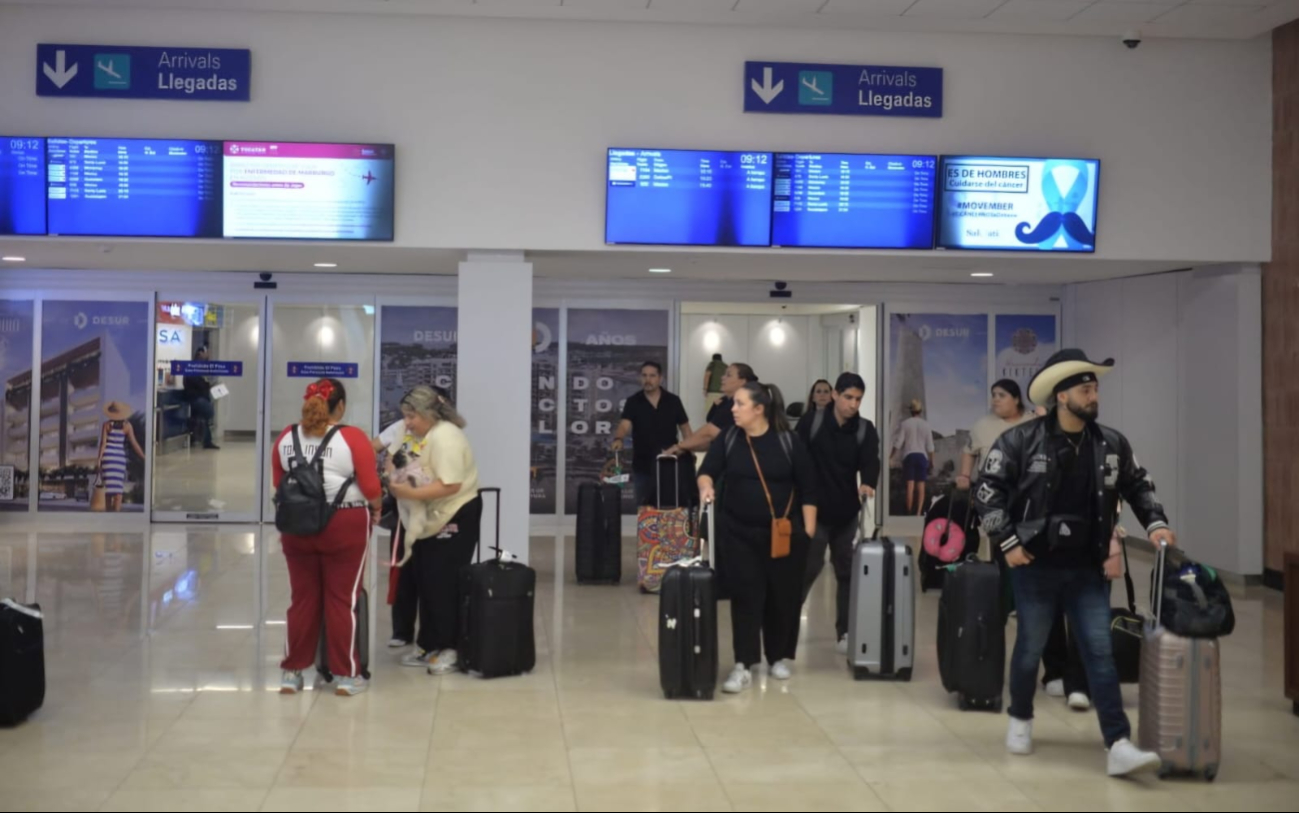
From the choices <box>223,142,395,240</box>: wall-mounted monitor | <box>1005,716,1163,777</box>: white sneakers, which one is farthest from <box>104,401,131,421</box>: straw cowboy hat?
<box>1005,716,1163,777</box>: white sneakers

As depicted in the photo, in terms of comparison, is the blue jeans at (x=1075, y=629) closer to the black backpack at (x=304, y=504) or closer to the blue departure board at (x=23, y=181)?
the black backpack at (x=304, y=504)

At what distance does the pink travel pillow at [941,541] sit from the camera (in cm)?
828

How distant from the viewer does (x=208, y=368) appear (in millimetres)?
13484

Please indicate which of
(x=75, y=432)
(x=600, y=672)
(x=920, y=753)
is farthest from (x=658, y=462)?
(x=75, y=432)

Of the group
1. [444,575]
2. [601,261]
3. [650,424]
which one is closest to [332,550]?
[444,575]

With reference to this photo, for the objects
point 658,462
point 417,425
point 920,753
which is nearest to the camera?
point 920,753

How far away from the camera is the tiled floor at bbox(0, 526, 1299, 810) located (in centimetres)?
501

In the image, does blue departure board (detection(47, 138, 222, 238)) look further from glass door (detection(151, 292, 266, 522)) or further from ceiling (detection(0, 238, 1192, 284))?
glass door (detection(151, 292, 266, 522))

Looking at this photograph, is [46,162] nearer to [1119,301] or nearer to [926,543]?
[926,543]

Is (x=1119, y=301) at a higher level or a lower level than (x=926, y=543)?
higher

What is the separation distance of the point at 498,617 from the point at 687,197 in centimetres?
369

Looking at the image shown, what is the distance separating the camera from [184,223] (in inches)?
364

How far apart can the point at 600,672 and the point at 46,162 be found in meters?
5.25

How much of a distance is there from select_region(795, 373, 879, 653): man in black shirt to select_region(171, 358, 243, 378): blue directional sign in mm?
7672
